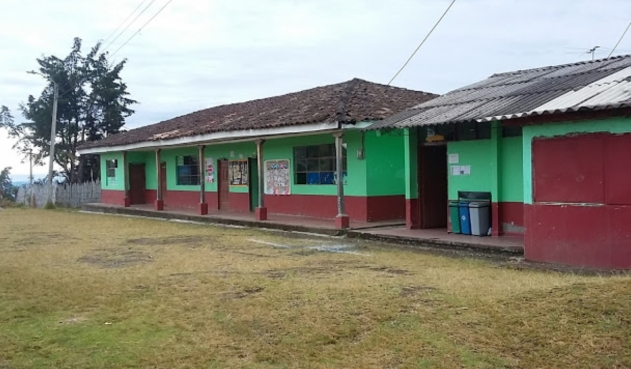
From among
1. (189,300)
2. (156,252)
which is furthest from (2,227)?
(189,300)

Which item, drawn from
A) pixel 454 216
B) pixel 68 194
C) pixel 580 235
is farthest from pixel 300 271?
pixel 68 194

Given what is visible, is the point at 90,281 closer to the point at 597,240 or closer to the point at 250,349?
the point at 250,349

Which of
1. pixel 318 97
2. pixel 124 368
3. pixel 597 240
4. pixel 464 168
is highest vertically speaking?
pixel 318 97

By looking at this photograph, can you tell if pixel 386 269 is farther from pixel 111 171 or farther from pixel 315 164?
pixel 111 171

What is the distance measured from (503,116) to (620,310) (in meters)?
4.84

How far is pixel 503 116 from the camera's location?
9.65 metres

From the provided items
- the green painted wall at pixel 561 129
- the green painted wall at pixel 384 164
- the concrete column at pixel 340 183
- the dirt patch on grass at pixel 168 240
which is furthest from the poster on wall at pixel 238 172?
the green painted wall at pixel 561 129

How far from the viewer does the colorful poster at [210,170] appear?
897 inches

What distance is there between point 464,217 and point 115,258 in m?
6.90

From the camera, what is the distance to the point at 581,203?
29.8ft

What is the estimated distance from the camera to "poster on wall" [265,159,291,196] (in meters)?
18.8

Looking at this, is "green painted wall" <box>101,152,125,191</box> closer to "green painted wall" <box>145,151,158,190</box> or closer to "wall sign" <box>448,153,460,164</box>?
"green painted wall" <box>145,151,158,190</box>

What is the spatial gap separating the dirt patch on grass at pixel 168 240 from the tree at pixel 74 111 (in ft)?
82.4

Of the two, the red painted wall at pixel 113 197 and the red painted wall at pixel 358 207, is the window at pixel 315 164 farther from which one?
the red painted wall at pixel 113 197
